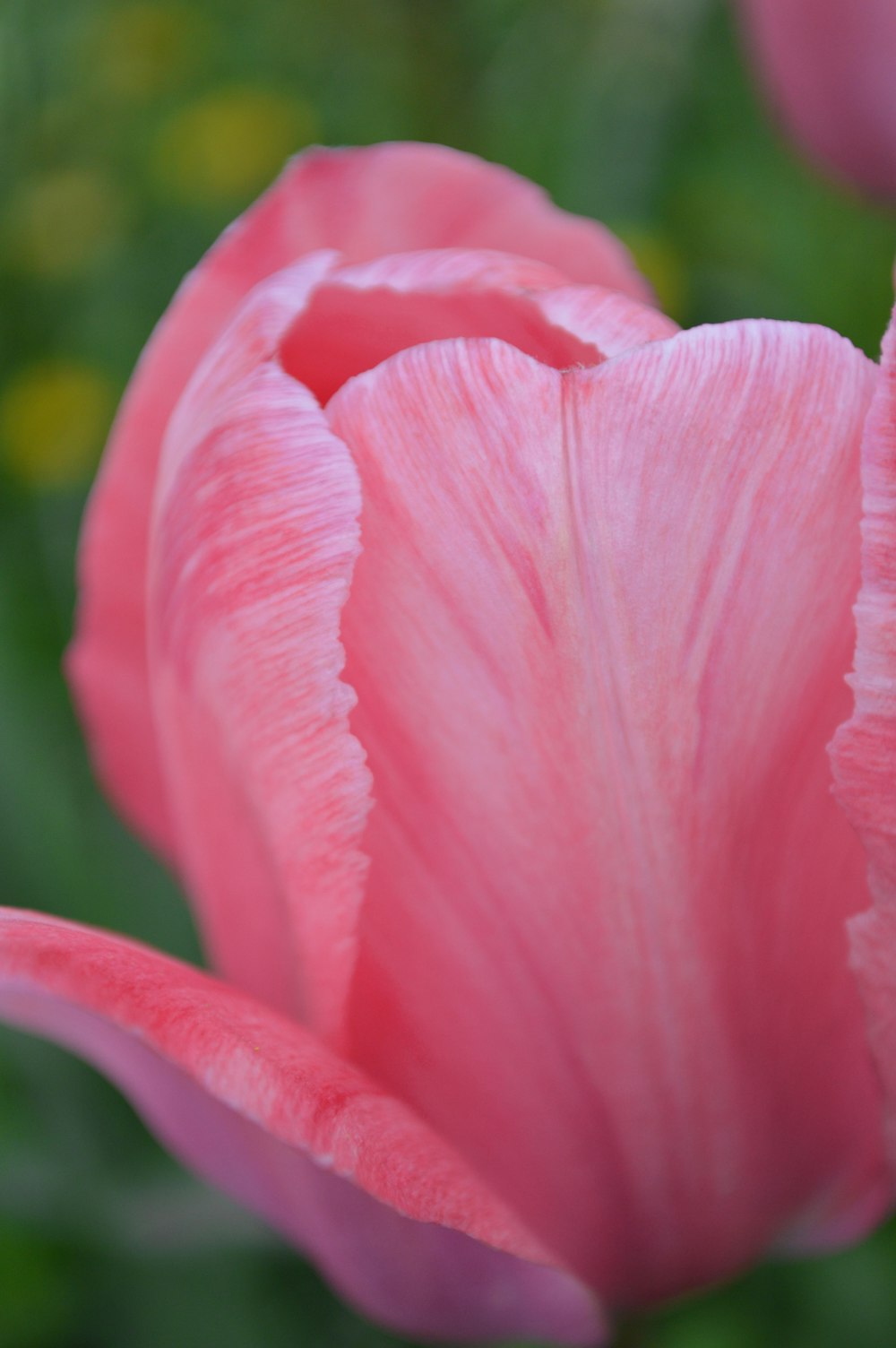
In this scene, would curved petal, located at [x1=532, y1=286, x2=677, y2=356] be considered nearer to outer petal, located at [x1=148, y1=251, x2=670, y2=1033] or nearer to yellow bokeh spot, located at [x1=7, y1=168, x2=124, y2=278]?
outer petal, located at [x1=148, y1=251, x2=670, y2=1033]

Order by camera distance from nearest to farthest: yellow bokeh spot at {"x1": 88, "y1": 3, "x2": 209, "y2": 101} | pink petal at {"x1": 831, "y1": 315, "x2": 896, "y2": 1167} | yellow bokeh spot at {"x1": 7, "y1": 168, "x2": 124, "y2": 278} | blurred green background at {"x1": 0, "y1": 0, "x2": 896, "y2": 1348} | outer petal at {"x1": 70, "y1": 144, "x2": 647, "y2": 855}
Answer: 1. pink petal at {"x1": 831, "y1": 315, "x2": 896, "y2": 1167}
2. outer petal at {"x1": 70, "y1": 144, "x2": 647, "y2": 855}
3. blurred green background at {"x1": 0, "y1": 0, "x2": 896, "y2": 1348}
4. yellow bokeh spot at {"x1": 7, "y1": 168, "x2": 124, "y2": 278}
5. yellow bokeh spot at {"x1": 88, "y1": 3, "x2": 209, "y2": 101}

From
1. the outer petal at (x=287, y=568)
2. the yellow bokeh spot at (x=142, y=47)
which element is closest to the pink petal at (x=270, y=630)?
the outer petal at (x=287, y=568)

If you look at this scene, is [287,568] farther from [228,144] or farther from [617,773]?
[228,144]

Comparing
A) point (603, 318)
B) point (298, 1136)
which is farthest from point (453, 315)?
point (298, 1136)

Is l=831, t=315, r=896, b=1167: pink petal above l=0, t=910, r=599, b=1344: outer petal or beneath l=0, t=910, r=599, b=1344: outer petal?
above

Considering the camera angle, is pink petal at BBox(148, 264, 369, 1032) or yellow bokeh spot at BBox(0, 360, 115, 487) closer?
pink petal at BBox(148, 264, 369, 1032)

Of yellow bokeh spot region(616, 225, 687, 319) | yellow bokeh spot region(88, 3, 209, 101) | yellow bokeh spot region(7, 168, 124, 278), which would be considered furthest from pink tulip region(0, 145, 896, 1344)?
yellow bokeh spot region(88, 3, 209, 101)

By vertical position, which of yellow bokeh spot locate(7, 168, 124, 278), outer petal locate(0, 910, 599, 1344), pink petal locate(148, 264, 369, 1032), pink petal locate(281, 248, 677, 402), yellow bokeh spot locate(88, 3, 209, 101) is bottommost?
yellow bokeh spot locate(7, 168, 124, 278)

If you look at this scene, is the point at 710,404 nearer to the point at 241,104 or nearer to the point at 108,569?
the point at 108,569

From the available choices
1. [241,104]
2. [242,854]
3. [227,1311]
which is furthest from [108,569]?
[241,104]
